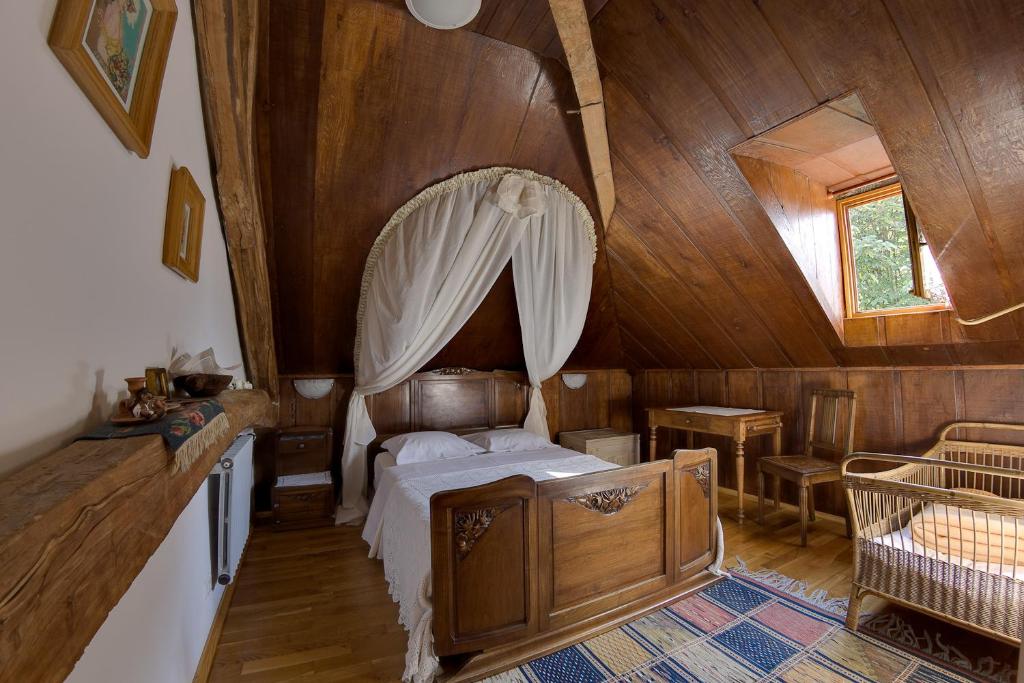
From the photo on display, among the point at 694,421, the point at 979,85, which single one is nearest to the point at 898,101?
the point at 979,85

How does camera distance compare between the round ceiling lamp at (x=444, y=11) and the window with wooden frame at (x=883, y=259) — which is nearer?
the round ceiling lamp at (x=444, y=11)

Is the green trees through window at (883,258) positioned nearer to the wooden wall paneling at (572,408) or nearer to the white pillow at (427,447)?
the wooden wall paneling at (572,408)

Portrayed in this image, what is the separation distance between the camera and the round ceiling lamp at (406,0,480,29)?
1.79m

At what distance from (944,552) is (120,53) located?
10.6 ft

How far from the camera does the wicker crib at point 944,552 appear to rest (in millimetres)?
1775

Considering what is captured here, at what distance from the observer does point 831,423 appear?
11.4ft

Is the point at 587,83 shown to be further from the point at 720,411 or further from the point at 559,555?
the point at 720,411

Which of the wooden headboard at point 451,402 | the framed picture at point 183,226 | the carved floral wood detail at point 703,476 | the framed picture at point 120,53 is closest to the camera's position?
the framed picture at point 120,53

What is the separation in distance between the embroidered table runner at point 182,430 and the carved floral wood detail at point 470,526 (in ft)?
3.13

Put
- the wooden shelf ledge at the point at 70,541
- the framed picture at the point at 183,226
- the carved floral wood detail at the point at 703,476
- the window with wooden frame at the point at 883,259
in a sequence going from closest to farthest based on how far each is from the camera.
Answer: the wooden shelf ledge at the point at 70,541
the framed picture at the point at 183,226
the carved floral wood detail at the point at 703,476
the window with wooden frame at the point at 883,259

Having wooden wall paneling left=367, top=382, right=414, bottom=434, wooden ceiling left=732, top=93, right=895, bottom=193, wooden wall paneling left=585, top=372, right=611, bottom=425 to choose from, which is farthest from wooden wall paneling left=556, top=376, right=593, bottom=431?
wooden ceiling left=732, top=93, right=895, bottom=193

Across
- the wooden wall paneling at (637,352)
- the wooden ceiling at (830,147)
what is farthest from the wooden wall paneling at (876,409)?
the wooden wall paneling at (637,352)

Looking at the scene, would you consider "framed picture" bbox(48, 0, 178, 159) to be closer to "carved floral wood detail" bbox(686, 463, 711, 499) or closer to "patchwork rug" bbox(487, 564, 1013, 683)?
"patchwork rug" bbox(487, 564, 1013, 683)

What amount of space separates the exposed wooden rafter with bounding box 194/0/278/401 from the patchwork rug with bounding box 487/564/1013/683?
7.69 ft
